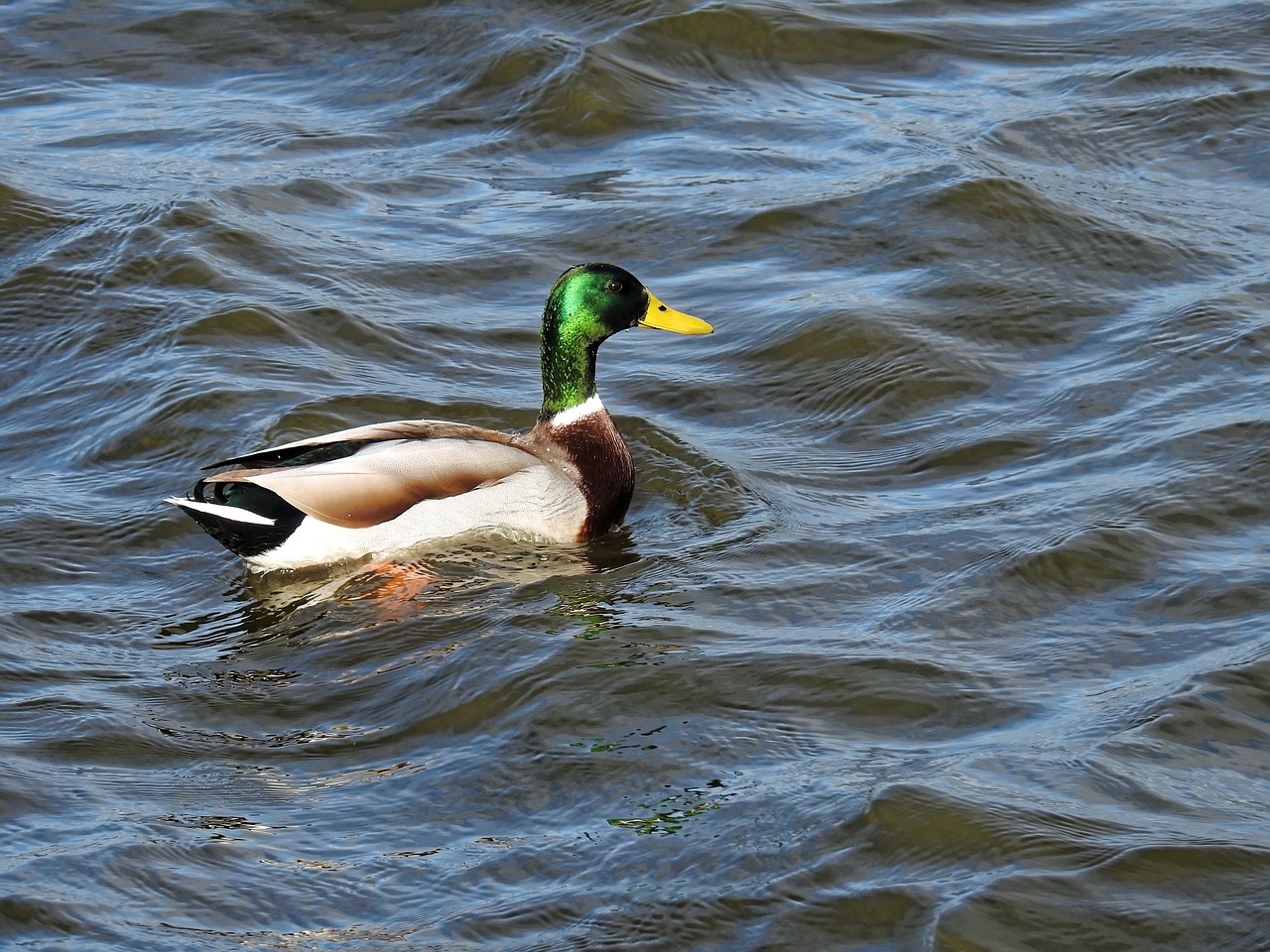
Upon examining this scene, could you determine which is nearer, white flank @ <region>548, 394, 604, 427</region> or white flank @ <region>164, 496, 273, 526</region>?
white flank @ <region>164, 496, 273, 526</region>

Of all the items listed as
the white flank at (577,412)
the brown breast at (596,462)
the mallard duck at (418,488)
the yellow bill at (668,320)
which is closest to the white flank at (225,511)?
the mallard duck at (418,488)

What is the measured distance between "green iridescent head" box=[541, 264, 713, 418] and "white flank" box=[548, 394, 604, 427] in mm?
18

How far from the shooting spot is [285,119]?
1105 cm

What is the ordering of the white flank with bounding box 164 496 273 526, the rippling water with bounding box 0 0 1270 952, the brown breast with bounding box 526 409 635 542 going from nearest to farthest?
the rippling water with bounding box 0 0 1270 952 → the white flank with bounding box 164 496 273 526 → the brown breast with bounding box 526 409 635 542

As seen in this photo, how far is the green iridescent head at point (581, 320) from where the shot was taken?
24.9ft

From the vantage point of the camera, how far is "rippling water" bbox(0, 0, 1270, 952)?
4836 millimetres

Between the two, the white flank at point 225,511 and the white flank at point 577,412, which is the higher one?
the white flank at point 577,412

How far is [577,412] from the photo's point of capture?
762cm

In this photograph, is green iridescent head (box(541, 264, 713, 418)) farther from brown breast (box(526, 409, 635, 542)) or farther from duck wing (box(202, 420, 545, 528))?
duck wing (box(202, 420, 545, 528))

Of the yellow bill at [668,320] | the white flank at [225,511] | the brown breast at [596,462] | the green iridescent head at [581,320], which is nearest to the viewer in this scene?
the white flank at [225,511]

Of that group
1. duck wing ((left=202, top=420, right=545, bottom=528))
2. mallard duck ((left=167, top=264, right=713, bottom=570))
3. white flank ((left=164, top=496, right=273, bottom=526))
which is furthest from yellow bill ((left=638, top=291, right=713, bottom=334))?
white flank ((left=164, top=496, right=273, bottom=526))

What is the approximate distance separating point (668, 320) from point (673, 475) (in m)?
0.62

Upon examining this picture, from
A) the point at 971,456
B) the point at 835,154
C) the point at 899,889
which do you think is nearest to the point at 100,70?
the point at 835,154

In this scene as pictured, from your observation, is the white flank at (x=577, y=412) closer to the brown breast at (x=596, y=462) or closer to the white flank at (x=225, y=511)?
the brown breast at (x=596, y=462)
